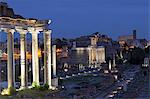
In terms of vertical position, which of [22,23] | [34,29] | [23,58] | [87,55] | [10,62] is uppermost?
[22,23]

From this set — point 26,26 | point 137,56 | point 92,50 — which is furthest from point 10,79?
point 92,50

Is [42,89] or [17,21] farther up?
[17,21]

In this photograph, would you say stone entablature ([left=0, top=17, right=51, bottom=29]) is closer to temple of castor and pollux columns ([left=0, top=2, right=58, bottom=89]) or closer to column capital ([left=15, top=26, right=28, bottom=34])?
temple of castor and pollux columns ([left=0, top=2, right=58, bottom=89])

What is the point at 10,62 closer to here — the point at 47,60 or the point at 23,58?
the point at 23,58

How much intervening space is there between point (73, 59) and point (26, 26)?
309 ft

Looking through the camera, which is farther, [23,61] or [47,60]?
[47,60]

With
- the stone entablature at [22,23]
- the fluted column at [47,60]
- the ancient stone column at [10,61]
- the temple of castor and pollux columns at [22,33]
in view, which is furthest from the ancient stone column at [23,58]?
the fluted column at [47,60]

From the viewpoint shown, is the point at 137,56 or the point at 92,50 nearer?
the point at 137,56

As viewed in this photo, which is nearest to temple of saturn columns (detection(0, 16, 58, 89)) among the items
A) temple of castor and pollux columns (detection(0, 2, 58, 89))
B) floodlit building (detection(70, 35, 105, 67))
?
temple of castor and pollux columns (detection(0, 2, 58, 89))

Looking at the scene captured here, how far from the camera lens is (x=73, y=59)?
126000 mm

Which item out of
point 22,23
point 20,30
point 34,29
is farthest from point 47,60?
point 20,30

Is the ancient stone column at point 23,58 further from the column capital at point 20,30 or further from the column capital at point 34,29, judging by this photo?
the column capital at point 34,29

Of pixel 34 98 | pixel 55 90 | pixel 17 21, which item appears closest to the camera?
pixel 34 98

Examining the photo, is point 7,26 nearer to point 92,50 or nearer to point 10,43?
point 10,43
